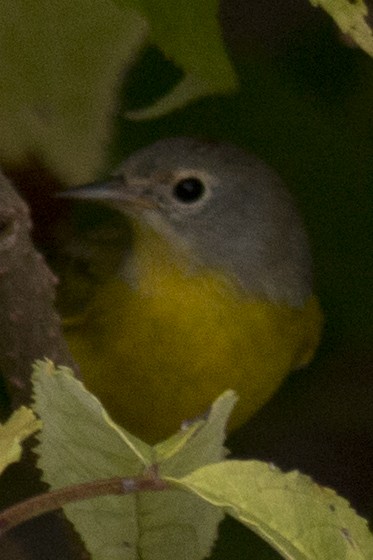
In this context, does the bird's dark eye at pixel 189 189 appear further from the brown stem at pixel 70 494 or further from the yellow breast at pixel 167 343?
the brown stem at pixel 70 494

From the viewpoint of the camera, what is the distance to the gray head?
1.16 meters

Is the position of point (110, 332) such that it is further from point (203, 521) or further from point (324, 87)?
point (203, 521)

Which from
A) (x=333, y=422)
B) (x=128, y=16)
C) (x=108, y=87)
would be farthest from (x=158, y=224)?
(x=333, y=422)

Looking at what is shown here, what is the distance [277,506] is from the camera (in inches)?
17.0

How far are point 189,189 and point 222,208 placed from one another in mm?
50

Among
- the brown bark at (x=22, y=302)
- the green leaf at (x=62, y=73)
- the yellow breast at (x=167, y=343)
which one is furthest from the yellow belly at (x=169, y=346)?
the brown bark at (x=22, y=302)

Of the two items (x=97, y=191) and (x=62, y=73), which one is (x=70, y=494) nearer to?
(x=62, y=73)

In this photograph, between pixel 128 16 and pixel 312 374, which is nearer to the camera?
pixel 128 16

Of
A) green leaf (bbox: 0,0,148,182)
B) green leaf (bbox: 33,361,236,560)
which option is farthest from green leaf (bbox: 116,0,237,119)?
green leaf (bbox: 33,361,236,560)

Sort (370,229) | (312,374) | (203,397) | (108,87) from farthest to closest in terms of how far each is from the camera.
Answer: (312,374), (370,229), (203,397), (108,87)

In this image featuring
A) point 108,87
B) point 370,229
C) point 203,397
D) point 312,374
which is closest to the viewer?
point 108,87

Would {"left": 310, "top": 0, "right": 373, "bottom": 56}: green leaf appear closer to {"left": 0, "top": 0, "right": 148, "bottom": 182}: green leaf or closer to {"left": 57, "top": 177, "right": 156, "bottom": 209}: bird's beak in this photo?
{"left": 0, "top": 0, "right": 148, "bottom": 182}: green leaf

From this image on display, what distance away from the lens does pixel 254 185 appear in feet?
4.01

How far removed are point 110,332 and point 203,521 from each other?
61cm
